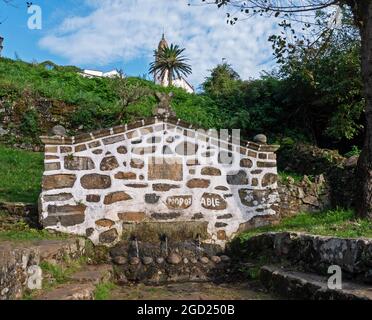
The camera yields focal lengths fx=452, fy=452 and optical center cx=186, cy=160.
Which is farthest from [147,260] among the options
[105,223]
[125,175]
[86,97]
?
[86,97]

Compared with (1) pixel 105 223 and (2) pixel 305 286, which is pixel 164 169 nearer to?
(1) pixel 105 223

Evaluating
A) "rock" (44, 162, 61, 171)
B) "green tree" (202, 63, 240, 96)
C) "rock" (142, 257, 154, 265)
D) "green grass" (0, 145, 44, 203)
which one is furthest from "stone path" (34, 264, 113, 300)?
"green tree" (202, 63, 240, 96)

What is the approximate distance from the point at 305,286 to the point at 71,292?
7.76 feet

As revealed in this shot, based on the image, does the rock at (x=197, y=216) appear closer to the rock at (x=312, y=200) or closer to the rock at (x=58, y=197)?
the rock at (x=58, y=197)

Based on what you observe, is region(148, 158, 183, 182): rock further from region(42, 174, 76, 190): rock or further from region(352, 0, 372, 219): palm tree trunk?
region(352, 0, 372, 219): palm tree trunk

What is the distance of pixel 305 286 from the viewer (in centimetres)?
468

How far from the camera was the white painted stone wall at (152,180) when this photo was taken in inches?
287

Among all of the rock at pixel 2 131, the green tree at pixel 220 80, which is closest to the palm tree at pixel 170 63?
the green tree at pixel 220 80

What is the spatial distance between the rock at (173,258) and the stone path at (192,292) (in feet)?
1.99

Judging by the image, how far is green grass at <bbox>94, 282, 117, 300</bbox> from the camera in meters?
4.90

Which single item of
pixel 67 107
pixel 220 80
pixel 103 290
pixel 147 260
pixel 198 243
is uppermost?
pixel 220 80
